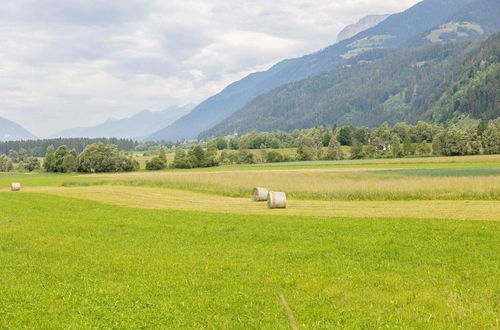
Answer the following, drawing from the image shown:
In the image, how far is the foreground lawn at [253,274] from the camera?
36.2 feet

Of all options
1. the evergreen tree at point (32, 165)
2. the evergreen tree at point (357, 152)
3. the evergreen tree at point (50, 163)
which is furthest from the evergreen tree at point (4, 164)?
the evergreen tree at point (357, 152)

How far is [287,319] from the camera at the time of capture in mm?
10680

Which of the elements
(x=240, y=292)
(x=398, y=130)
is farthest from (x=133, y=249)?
(x=398, y=130)

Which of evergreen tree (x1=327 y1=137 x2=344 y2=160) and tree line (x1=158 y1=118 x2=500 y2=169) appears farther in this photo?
evergreen tree (x1=327 y1=137 x2=344 y2=160)

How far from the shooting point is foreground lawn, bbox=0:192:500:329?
36.2 ft

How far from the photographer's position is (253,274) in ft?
48.3

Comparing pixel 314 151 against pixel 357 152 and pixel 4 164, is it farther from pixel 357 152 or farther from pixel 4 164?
pixel 4 164

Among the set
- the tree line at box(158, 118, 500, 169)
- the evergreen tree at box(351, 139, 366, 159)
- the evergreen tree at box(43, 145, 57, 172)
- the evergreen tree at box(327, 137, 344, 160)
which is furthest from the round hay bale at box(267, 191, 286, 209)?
the evergreen tree at box(351, 139, 366, 159)

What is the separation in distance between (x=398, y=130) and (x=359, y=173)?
104436 mm

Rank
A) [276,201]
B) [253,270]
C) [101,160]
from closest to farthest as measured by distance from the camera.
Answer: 1. [253,270]
2. [276,201]
3. [101,160]

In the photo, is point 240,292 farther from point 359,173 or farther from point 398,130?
point 398,130

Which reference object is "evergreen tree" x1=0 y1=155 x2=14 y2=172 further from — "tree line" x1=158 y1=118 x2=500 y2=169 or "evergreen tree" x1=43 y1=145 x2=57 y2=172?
"tree line" x1=158 y1=118 x2=500 y2=169

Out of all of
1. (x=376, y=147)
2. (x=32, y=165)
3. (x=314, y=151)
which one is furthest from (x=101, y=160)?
(x=376, y=147)

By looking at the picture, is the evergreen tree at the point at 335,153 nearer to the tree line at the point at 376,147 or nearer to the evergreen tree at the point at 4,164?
the tree line at the point at 376,147
